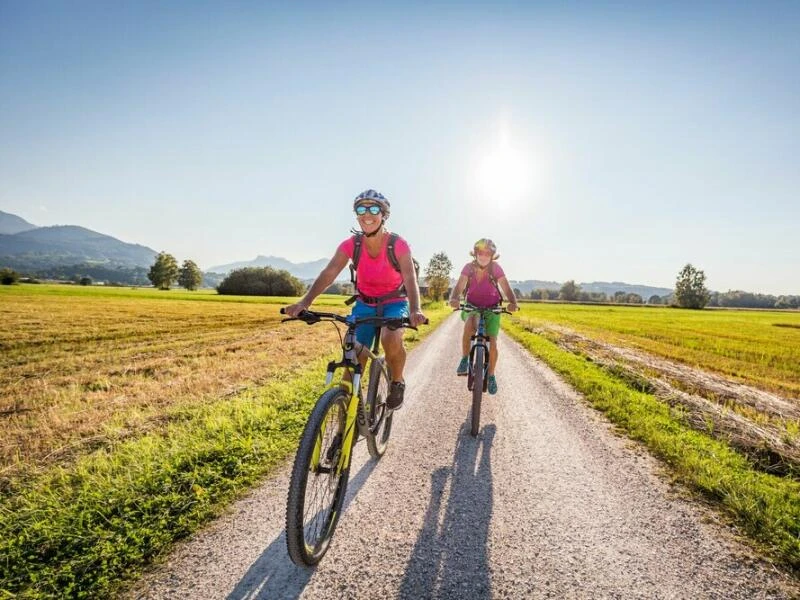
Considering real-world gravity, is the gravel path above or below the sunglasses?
below

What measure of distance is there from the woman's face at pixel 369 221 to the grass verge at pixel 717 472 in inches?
186

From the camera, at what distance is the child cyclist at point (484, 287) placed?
703cm

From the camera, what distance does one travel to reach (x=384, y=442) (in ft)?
17.4

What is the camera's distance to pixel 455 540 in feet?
10.9

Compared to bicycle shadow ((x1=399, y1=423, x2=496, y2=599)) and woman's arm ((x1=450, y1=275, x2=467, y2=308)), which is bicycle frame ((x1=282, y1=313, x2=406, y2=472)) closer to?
bicycle shadow ((x1=399, y1=423, x2=496, y2=599))

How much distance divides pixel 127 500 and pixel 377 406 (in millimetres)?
2718

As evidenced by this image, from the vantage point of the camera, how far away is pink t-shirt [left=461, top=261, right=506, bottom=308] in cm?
707

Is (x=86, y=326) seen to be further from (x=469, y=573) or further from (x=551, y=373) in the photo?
(x=469, y=573)

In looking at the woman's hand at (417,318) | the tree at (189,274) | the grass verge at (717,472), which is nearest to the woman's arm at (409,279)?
the woman's hand at (417,318)

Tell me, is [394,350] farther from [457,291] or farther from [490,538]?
[457,291]

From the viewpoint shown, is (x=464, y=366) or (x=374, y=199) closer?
(x=374, y=199)

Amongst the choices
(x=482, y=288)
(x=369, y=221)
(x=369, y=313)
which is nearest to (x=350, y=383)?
(x=369, y=313)

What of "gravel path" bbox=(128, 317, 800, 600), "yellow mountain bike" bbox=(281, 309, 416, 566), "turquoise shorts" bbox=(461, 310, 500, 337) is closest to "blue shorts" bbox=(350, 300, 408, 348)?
"yellow mountain bike" bbox=(281, 309, 416, 566)

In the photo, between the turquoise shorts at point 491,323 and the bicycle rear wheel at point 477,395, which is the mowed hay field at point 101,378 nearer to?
the bicycle rear wheel at point 477,395
